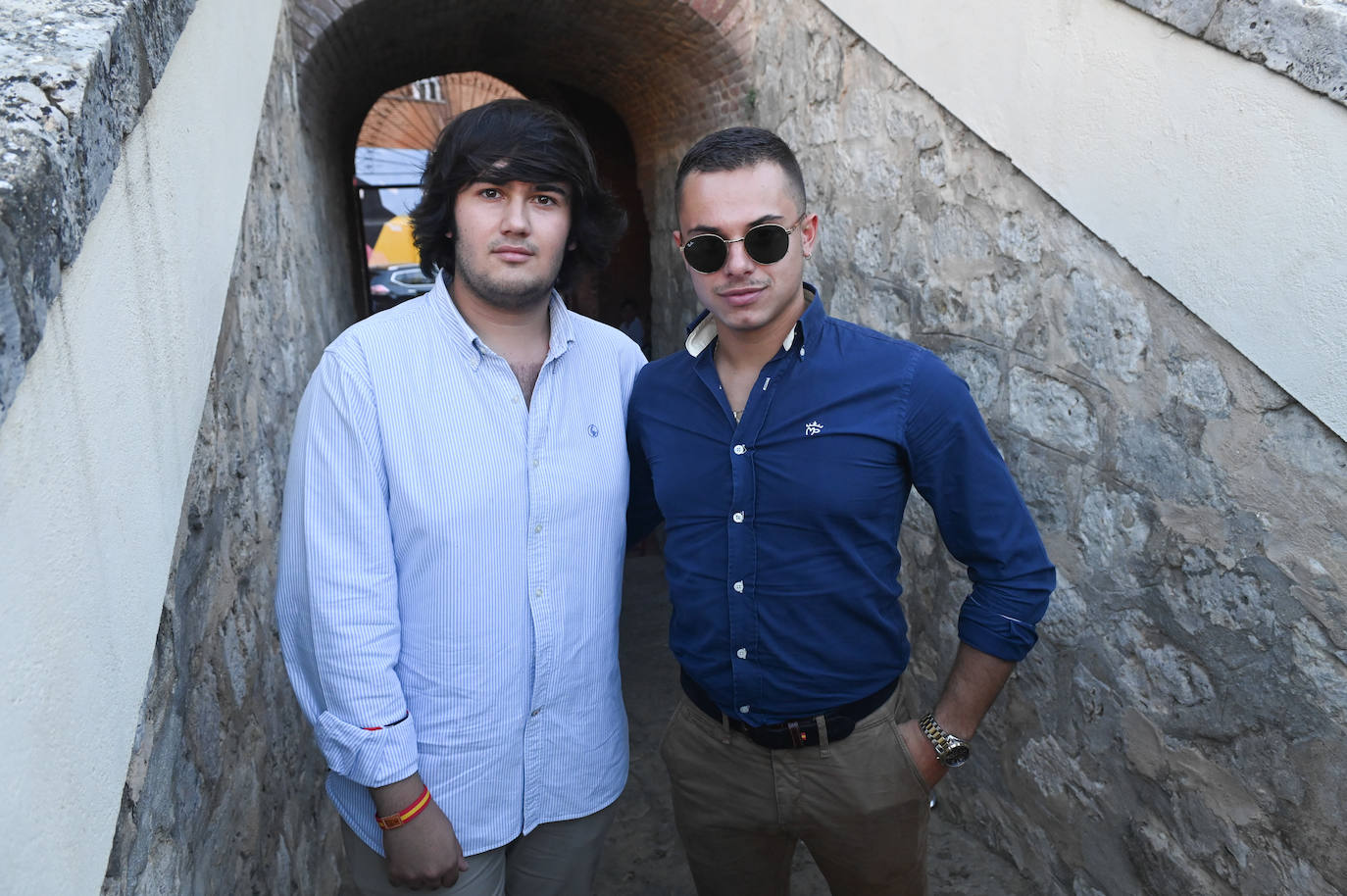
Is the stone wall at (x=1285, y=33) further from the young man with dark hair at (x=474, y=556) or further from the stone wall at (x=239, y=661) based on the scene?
the stone wall at (x=239, y=661)

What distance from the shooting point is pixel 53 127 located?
103 cm

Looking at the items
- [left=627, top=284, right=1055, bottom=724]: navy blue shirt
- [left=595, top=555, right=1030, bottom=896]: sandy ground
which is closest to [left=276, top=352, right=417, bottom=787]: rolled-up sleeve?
[left=627, top=284, right=1055, bottom=724]: navy blue shirt

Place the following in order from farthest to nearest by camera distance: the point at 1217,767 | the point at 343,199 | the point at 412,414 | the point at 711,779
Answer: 1. the point at 343,199
2. the point at 1217,767
3. the point at 711,779
4. the point at 412,414

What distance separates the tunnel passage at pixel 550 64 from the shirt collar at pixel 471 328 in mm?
2805

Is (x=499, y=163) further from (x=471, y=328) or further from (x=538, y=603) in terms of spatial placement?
(x=538, y=603)

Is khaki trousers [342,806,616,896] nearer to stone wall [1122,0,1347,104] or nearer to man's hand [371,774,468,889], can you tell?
man's hand [371,774,468,889]

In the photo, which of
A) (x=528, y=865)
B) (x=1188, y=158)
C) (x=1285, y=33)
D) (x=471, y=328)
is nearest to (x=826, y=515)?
(x=471, y=328)

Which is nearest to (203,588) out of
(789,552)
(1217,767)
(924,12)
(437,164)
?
(437,164)

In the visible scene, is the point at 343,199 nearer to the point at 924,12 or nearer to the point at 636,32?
the point at 636,32

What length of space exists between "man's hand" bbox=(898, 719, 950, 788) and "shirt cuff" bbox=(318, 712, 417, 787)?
38.0 inches

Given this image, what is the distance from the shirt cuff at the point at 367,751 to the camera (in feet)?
5.01

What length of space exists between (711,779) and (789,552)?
21.1 inches

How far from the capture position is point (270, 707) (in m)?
2.29

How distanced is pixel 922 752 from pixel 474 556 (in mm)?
975
